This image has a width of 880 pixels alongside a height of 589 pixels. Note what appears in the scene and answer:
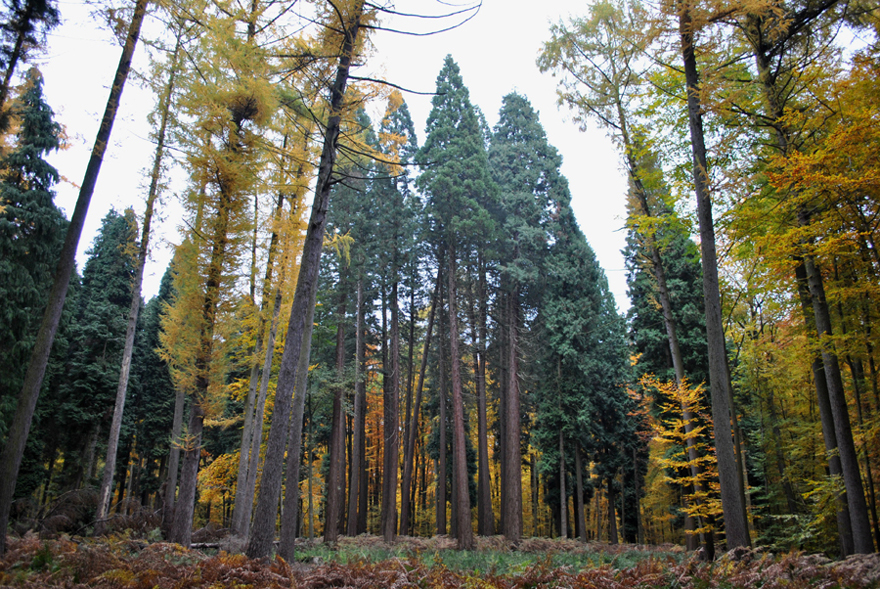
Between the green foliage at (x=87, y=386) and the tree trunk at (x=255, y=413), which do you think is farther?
the green foliage at (x=87, y=386)

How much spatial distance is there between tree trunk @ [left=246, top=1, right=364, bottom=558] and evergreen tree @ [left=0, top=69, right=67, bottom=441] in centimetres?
1155

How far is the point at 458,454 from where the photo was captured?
1575 cm

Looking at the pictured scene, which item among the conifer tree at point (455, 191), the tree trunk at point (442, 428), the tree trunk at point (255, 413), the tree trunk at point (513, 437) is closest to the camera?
the tree trunk at point (255, 413)

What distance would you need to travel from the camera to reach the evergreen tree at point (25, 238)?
1348cm

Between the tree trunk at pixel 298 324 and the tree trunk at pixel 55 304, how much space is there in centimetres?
284

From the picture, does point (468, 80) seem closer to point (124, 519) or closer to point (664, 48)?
point (664, 48)

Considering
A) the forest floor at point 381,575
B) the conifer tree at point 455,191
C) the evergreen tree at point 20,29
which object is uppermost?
the conifer tree at point 455,191

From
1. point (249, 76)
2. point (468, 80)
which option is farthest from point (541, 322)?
point (249, 76)

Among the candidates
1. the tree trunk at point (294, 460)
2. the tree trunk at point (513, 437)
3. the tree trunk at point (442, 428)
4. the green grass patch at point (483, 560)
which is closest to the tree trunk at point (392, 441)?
A: the green grass patch at point (483, 560)

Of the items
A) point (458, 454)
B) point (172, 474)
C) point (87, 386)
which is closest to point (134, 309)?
point (172, 474)

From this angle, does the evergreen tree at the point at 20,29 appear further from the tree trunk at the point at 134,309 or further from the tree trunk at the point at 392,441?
the tree trunk at the point at 392,441

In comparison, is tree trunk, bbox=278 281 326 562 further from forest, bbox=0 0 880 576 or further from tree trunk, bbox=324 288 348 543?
tree trunk, bbox=324 288 348 543

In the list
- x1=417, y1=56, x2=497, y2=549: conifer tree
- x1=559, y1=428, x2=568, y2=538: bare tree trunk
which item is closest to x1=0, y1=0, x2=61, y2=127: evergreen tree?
x1=417, y1=56, x2=497, y2=549: conifer tree

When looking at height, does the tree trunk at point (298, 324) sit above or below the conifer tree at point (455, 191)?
below
